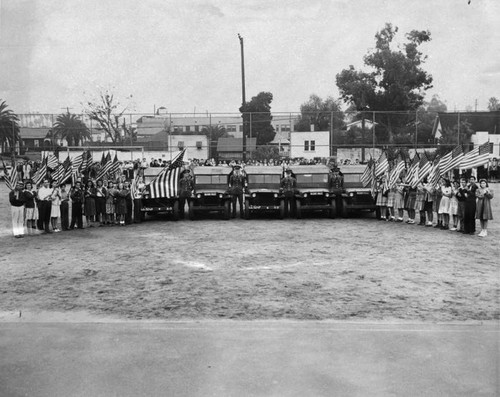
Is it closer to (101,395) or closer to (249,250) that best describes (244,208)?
(249,250)

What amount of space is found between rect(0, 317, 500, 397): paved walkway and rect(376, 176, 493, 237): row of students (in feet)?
28.1

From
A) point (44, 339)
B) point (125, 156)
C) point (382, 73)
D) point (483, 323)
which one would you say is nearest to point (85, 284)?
point (44, 339)

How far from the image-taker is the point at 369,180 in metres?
19.5

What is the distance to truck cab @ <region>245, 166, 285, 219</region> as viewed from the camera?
772 inches

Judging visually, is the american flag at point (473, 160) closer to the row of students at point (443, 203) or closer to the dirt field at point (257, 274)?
the row of students at point (443, 203)

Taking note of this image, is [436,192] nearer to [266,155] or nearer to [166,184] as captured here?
[166,184]

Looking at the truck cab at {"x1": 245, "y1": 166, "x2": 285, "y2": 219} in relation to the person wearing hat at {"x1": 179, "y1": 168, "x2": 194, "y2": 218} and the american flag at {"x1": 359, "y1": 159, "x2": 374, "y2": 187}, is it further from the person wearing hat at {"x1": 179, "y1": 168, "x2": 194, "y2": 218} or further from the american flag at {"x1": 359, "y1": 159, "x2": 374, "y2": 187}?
the american flag at {"x1": 359, "y1": 159, "x2": 374, "y2": 187}

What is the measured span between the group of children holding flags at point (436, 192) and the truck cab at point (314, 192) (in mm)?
1437

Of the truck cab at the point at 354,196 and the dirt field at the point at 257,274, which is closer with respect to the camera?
the dirt field at the point at 257,274

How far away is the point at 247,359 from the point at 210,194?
540 inches

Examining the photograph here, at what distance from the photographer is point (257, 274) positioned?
420 inches

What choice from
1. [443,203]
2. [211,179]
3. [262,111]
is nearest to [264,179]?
[211,179]

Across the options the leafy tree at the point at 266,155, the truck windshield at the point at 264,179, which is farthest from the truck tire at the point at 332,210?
the leafy tree at the point at 266,155

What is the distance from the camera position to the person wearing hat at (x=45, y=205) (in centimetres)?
1633
